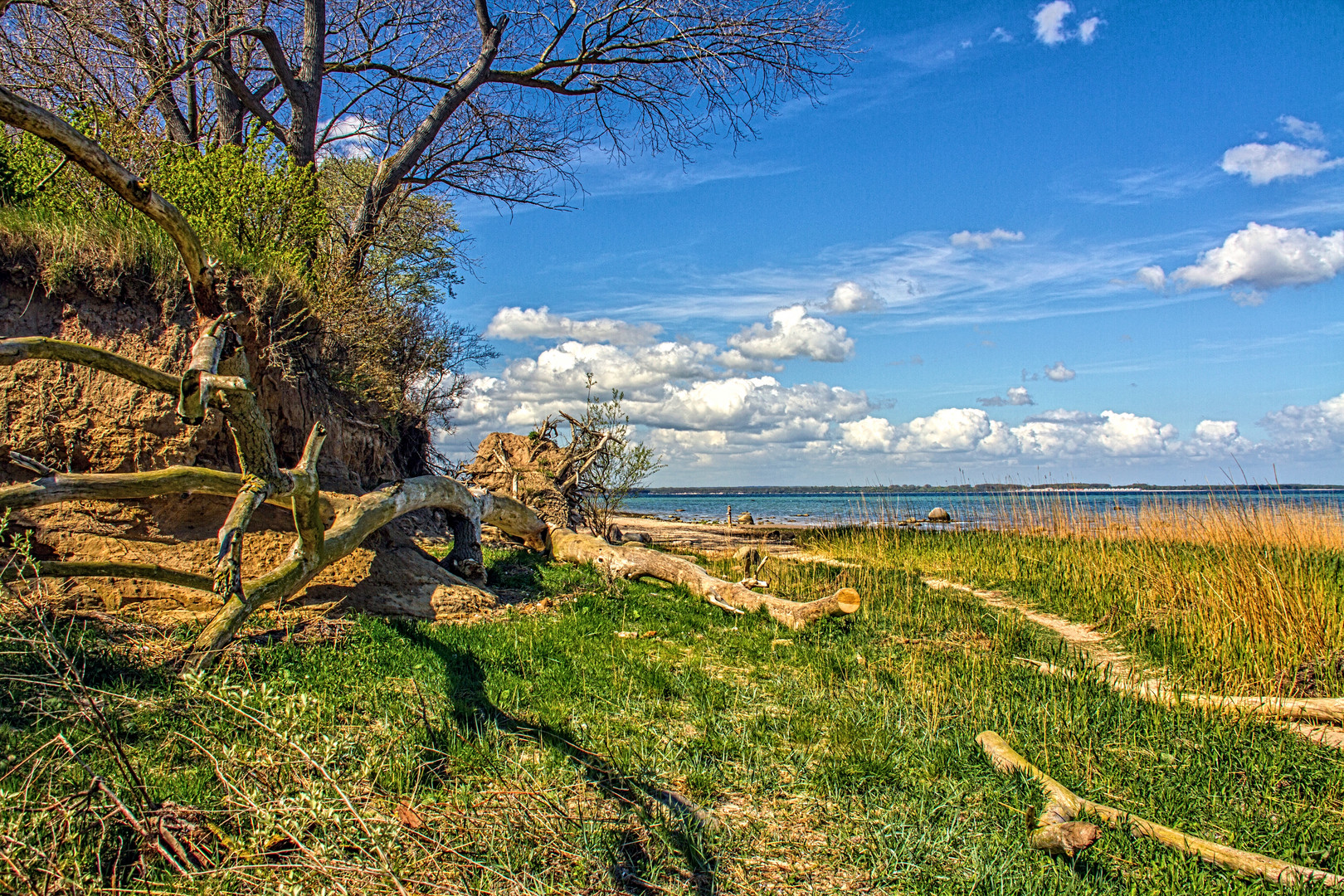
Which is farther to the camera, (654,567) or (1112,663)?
(654,567)

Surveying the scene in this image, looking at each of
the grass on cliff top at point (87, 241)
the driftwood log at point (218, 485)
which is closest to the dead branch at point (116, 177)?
the driftwood log at point (218, 485)

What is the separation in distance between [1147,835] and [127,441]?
8.35 meters

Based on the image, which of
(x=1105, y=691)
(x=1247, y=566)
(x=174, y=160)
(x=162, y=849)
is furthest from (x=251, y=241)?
(x=1247, y=566)

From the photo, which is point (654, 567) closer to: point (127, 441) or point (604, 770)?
point (127, 441)

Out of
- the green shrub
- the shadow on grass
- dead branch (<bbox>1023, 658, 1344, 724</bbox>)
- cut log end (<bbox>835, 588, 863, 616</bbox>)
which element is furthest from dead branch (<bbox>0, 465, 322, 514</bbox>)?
dead branch (<bbox>1023, 658, 1344, 724</bbox>)

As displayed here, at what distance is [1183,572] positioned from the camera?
993 cm

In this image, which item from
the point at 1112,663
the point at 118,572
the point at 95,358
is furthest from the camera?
the point at 1112,663

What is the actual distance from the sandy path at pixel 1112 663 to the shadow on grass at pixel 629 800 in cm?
447

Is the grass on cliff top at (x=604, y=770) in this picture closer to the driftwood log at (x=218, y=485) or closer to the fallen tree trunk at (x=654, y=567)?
the driftwood log at (x=218, y=485)

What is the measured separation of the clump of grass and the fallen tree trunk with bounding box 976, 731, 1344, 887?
3334 mm

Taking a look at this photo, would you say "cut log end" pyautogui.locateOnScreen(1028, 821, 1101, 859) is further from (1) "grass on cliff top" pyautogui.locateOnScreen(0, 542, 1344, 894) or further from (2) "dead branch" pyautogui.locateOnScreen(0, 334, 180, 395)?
(2) "dead branch" pyautogui.locateOnScreen(0, 334, 180, 395)

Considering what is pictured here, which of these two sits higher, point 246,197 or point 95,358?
point 246,197

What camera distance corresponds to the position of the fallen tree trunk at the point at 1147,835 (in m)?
3.63

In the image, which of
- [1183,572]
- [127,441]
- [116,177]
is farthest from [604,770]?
[1183,572]
